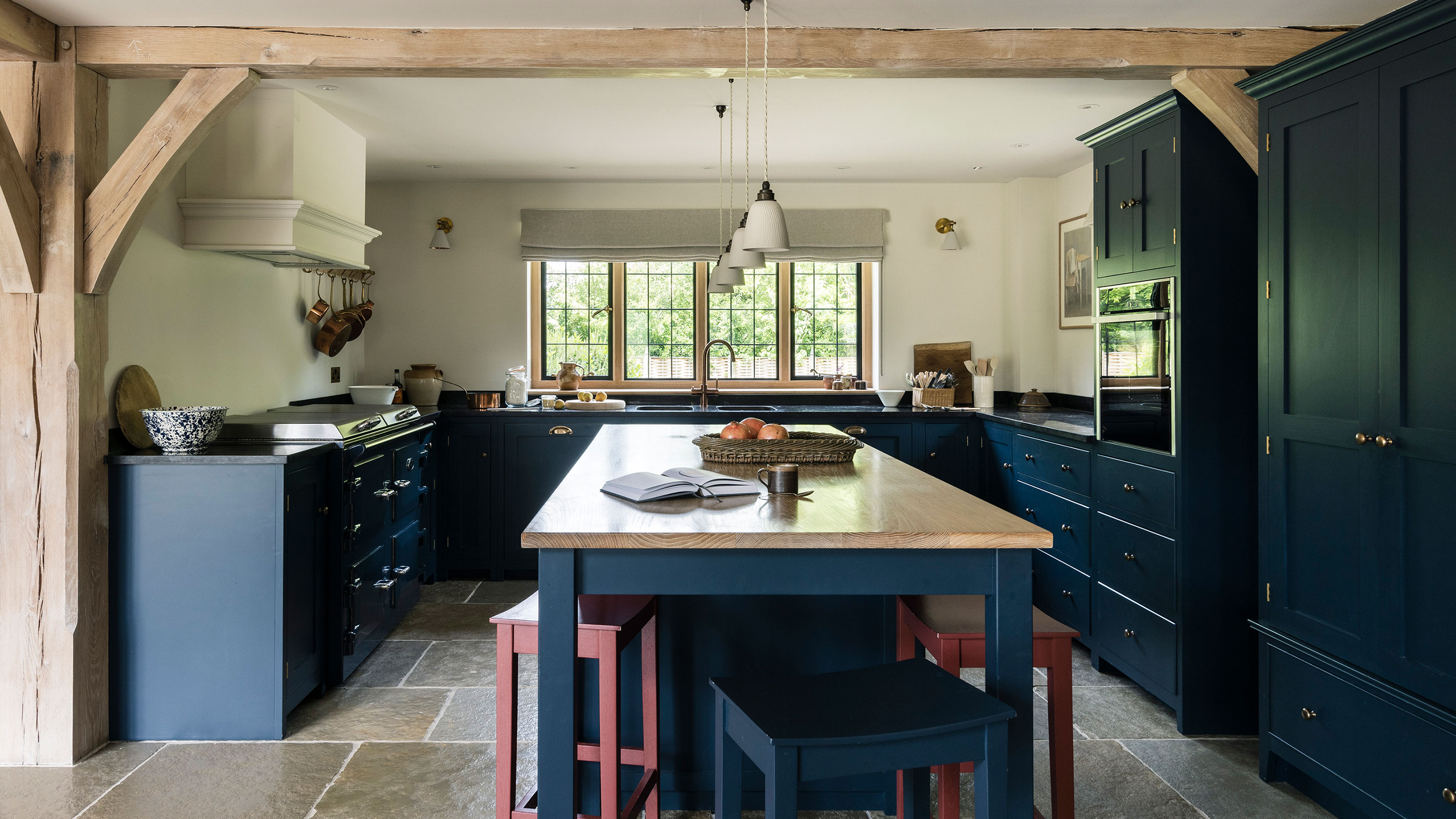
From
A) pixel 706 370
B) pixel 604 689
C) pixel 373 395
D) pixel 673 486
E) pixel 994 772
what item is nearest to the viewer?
pixel 994 772

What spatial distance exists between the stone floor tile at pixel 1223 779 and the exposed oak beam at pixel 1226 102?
6.10ft

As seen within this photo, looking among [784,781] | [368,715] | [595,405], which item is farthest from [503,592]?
[784,781]

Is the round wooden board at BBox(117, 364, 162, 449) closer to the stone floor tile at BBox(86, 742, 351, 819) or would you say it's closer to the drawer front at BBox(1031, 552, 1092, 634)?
the stone floor tile at BBox(86, 742, 351, 819)

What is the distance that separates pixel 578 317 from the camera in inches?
232

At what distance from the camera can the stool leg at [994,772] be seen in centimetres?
157

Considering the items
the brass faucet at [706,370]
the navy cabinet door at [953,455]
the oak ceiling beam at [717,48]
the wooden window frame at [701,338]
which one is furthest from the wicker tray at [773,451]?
the wooden window frame at [701,338]

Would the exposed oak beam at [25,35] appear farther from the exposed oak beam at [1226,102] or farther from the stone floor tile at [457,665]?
the exposed oak beam at [1226,102]

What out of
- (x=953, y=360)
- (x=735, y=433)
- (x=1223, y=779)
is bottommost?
(x=1223, y=779)

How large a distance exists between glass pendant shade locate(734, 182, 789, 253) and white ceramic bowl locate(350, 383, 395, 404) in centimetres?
314

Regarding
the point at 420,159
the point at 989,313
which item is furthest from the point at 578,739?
the point at 989,313

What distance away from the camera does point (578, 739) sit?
2367mm

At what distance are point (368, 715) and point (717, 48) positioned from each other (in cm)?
256

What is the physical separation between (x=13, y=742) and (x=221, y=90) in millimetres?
2135

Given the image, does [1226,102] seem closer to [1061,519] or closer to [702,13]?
[702,13]
